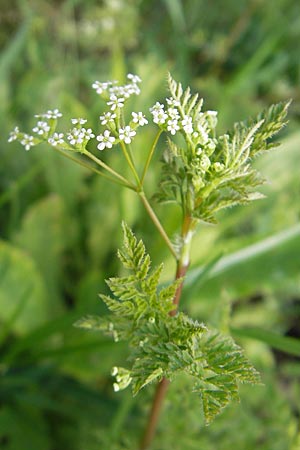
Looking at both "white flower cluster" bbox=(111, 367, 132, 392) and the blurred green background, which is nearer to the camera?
"white flower cluster" bbox=(111, 367, 132, 392)

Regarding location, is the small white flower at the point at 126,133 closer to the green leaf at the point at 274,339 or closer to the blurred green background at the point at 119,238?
the blurred green background at the point at 119,238

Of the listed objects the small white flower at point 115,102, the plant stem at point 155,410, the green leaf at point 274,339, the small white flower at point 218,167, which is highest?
the small white flower at point 115,102

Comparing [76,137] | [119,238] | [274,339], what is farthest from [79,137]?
[119,238]

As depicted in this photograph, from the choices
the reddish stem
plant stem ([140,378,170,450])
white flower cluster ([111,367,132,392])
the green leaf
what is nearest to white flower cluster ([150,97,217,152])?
the reddish stem

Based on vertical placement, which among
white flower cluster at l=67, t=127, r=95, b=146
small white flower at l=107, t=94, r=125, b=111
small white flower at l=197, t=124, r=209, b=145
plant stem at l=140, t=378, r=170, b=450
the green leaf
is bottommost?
plant stem at l=140, t=378, r=170, b=450

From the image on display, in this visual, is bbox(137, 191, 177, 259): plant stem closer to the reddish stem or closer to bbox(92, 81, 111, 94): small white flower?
the reddish stem

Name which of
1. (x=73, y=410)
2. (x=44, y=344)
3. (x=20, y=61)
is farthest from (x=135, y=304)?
(x=20, y=61)

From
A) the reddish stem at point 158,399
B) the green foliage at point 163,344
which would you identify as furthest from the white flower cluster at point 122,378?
the reddish stem at point 158,399
